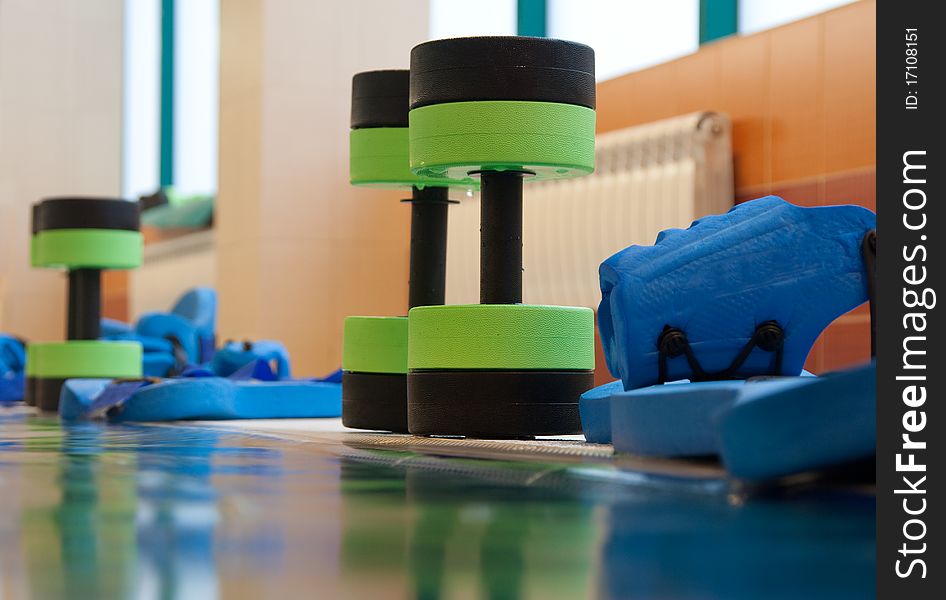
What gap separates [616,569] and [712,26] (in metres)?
4.62

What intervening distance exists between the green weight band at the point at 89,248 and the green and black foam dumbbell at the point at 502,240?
1.87m

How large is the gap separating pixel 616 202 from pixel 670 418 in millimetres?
3482

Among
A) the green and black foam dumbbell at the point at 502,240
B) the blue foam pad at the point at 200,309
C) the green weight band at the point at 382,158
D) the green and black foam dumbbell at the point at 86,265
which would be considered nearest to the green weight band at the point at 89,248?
the green and black foam dumbbell at the point at 86,265

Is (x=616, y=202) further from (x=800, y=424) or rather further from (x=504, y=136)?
(x=800, y=424)

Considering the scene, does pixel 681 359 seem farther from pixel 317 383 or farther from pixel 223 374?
pixel 223 374

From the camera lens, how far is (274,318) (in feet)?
21.7

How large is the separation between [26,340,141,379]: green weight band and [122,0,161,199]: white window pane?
6.25m

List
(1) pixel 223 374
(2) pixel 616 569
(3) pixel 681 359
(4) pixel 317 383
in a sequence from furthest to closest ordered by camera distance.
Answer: (1) pixel 223 374 < (4) pixel 317 383 < (3) pixel 681 359 < (2) pixel 616 569

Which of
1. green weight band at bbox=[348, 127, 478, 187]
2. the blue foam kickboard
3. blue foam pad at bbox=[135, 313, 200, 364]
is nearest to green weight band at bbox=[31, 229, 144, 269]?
the blue foam kickboard

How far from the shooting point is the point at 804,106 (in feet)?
15.0

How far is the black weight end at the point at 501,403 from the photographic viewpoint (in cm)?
251

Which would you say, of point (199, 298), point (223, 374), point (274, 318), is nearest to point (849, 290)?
point (223, 374)

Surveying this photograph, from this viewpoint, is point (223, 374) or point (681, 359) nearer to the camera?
point (681, 359)

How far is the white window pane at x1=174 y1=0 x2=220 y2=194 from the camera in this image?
9.49m
